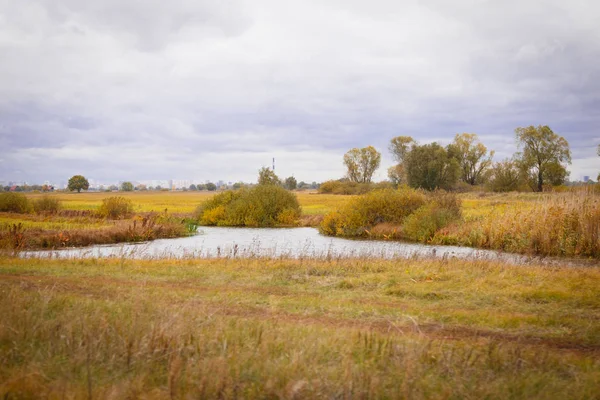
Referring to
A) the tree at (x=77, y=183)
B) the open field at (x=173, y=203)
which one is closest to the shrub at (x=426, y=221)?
the open field at (x=173, y=203)

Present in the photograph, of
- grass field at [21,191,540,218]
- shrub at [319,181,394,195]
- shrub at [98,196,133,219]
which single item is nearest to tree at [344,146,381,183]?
Result: shrub at [319,181,394,195]

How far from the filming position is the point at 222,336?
710 cm

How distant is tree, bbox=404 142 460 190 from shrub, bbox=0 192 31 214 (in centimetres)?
6000

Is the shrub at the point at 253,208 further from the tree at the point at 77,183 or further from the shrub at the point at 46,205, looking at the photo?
the tree at the point at 77,183

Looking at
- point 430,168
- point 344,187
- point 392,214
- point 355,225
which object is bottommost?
point 355,225

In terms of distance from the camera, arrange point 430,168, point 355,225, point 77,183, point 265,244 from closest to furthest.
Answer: point 265,244 < point 355,225 < point 430,168 < point 77,183

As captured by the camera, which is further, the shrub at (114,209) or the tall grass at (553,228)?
the shrub at (114,209)

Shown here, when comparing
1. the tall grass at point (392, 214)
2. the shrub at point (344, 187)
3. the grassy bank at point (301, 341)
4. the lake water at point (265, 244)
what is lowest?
the lake water at point (265, 244)

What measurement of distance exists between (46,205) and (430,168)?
196 feet

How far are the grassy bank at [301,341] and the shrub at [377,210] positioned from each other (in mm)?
24916

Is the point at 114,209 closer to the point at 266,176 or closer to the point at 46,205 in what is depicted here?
the point at 46,205

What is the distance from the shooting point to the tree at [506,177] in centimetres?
7769

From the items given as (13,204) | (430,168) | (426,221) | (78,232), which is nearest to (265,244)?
(426,221)

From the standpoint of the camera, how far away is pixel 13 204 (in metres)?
48.1
